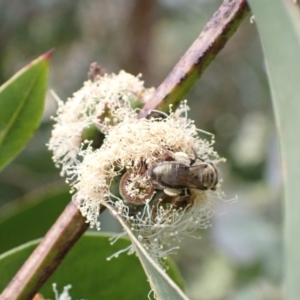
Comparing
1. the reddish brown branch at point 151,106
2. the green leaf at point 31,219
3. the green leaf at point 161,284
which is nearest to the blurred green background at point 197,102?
the green leaf at point 31,219

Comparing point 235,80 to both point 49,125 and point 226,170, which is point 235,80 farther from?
point 49,125

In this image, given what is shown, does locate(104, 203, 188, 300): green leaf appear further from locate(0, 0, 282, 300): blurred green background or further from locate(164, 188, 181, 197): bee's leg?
locate(0, 0, 282, 300): blurred green background

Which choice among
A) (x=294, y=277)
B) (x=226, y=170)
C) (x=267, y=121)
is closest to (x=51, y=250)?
(x=294, y=277)

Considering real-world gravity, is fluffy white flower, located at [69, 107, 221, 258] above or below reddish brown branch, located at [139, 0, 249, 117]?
below

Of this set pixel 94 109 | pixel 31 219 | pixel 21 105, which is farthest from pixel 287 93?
pixel 31 219

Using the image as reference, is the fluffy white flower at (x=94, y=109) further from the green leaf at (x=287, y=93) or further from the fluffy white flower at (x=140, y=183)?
the green leaf at (x=287, y=93)

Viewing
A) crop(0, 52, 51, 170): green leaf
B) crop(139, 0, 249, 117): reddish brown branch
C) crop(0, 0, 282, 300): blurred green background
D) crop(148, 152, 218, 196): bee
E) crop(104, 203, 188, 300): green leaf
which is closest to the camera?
crop(104, 203, 188, 300): green leaf

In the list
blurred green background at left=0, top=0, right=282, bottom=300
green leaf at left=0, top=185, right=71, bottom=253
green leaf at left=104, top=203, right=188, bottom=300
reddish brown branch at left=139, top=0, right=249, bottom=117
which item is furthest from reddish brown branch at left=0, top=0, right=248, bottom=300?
blurred green background at left=0, top=0, right=282, bottom=300

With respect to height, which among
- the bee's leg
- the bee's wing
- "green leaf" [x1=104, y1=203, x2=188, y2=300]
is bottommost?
"green leaf" [x1=104, y1=203, x2=188, y2=300]
